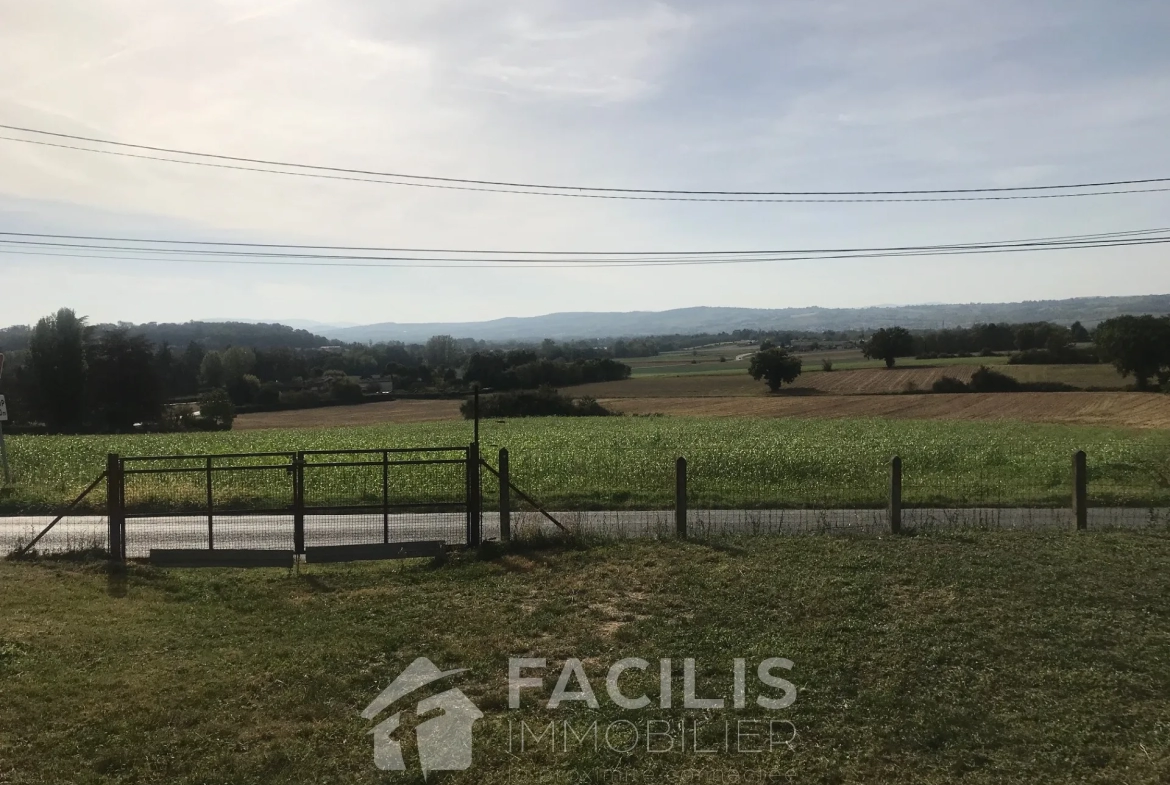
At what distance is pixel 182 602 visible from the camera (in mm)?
9836

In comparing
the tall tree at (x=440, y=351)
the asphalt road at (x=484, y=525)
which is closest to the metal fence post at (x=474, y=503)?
the asphalt road at (x=484, y=525)

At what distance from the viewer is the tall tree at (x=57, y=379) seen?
59781mm

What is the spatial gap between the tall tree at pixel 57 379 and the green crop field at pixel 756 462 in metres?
Result: 29.7

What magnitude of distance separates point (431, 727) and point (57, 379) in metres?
66.0

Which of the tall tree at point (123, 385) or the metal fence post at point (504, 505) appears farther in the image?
the tall tree at point (123, 385)

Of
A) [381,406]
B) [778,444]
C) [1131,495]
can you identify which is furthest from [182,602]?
[381,406]

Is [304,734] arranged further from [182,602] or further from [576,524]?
[576,524]

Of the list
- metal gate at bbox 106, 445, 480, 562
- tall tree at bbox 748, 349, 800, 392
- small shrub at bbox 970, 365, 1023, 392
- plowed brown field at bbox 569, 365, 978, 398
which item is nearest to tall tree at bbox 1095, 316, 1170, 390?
small shrub at bbox 970, 365, 1023, 392

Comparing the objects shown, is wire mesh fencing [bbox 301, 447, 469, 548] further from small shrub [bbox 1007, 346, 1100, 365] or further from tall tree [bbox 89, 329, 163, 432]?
small shrub [bbox 1007, 346, 1100, 365]

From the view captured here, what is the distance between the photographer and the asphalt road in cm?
1309

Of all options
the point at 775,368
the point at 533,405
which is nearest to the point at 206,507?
the point at 533,405

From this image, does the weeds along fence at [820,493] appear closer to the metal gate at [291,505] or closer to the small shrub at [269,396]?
the metal gate at [291,505]

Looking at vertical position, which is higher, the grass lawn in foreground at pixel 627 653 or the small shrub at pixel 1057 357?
the small shrub at pixel 1057 357

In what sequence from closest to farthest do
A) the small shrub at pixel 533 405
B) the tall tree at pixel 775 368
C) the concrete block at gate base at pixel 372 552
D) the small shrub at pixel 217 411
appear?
the concrete block at gate base at pixel 372 552, the small shrub at pixel 217 411, the small shrub at pixel 533 405, the tall tree at pixel 775 368
